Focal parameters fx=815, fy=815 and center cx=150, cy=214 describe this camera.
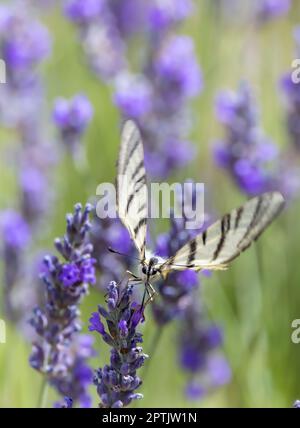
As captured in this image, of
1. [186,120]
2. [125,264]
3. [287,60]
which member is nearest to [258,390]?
[125,264]

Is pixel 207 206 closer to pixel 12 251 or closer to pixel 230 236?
pixel 12 251

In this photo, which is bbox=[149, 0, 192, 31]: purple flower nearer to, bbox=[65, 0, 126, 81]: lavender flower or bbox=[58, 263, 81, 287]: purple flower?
bbox=[65, 0, 126, 81]: lavender flower

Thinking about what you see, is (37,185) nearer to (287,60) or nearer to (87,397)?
(87,397)

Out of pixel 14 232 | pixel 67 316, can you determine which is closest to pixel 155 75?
pixel 14 232

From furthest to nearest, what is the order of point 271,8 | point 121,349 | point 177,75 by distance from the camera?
point 271,8 → point 177,75 → point 121,349

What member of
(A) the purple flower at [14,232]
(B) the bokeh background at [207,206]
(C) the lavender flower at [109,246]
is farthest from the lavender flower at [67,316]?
(A) the purple flower at [14,232]
